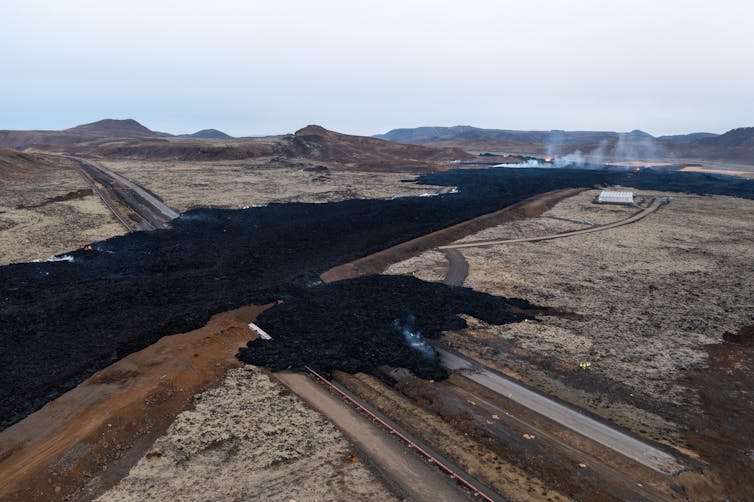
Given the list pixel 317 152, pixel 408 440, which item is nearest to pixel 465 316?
pixel 408 440

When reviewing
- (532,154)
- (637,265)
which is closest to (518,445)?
(637,265)

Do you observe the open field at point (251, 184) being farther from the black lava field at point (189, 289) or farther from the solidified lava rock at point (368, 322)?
the solidified lava rock at point (368, 322)

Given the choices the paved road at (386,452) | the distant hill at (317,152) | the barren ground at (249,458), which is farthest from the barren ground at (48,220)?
the distant hill at (317,152)

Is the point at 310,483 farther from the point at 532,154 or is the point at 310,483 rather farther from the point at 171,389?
the point at 532,154

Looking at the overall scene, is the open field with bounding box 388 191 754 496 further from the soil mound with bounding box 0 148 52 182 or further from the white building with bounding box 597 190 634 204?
the soil mound with bounding box 0 148 52 182

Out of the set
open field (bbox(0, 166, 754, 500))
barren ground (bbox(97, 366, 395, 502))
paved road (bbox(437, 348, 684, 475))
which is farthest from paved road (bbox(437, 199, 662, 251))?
barren ground (bbox(97, 366, 395, 502))

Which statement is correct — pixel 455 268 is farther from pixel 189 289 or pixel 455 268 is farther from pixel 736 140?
pixel 736 140
